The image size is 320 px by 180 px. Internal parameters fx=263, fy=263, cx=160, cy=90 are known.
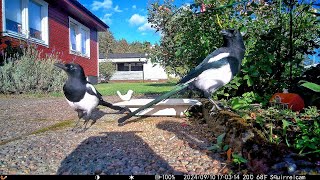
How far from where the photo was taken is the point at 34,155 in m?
2.16

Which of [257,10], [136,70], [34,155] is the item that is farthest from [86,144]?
[136,70]

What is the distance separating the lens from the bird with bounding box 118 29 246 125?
9.74 feet

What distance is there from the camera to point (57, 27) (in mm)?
13141

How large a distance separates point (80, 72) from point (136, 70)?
37213 mm

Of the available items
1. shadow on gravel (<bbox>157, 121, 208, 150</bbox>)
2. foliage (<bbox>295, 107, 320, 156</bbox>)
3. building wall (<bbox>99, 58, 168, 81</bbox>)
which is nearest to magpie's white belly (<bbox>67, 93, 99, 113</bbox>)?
shadow on gravel (<bbox>157, 121, 208, 150</bbox>)

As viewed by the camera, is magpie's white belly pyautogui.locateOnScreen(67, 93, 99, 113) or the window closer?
magpie's white belly pyautogui.locateOnScreen(67, 93, 99, 113)

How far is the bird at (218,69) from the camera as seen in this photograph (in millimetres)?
2969

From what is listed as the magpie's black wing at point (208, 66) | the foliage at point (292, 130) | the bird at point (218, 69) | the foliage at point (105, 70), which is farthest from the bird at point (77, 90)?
the foliage at point (105, 70)

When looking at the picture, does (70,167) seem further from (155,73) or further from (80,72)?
(155,73)

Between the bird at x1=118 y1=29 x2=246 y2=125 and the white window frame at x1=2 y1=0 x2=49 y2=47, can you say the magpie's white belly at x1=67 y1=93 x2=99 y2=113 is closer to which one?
the bird at x1=118 y1=29 x2=246 y2=125

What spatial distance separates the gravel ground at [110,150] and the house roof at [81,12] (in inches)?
420

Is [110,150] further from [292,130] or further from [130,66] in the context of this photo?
[130,66]

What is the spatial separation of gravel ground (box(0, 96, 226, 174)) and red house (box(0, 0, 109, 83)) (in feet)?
25.3

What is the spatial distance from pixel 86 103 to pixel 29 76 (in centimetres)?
661
